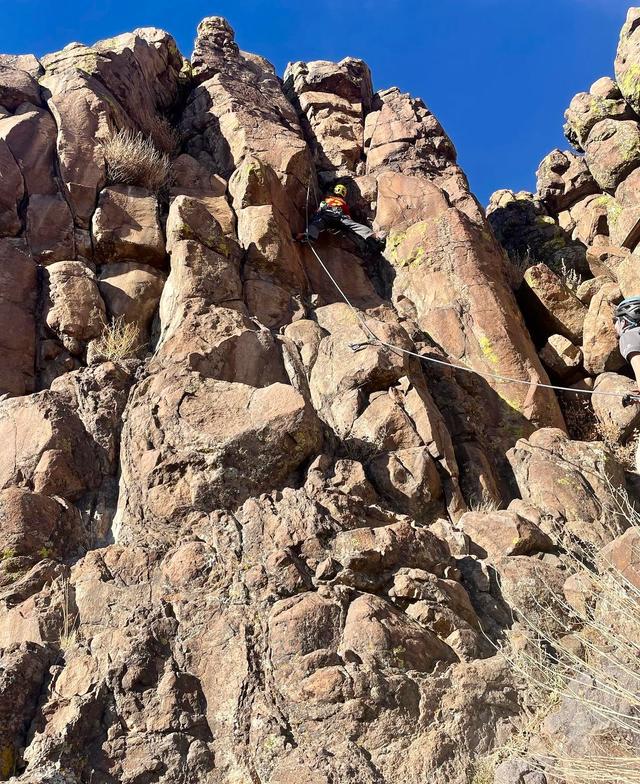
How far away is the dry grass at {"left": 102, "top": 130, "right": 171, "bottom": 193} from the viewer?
1270 cm

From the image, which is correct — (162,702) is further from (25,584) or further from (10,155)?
(10,155)

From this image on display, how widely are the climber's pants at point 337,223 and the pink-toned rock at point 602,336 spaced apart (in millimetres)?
4380

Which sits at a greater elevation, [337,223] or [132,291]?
[337,223]

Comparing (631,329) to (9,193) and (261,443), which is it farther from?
(9,193)

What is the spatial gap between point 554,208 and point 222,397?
46.7ft

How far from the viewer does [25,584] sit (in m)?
6.82

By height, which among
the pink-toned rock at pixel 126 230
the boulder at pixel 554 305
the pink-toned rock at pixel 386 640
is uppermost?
the pink-toned rock at pixel 126 230

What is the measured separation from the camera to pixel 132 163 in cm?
1273

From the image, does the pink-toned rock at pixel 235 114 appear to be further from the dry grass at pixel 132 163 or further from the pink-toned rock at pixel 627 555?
the pink-toned rock at pixel 627 555

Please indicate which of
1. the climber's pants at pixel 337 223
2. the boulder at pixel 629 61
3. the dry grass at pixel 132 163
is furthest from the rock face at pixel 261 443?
the boulder at pixel 629 61

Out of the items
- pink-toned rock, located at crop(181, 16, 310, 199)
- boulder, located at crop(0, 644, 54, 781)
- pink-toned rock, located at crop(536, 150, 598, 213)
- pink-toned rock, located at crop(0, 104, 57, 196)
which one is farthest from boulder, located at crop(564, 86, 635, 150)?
boulder, located at crop(0, 644, 54, 781)

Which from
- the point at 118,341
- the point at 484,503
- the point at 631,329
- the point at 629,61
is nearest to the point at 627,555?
the point at 484,503

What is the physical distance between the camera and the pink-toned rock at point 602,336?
12117mm

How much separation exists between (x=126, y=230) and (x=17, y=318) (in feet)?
8.47
